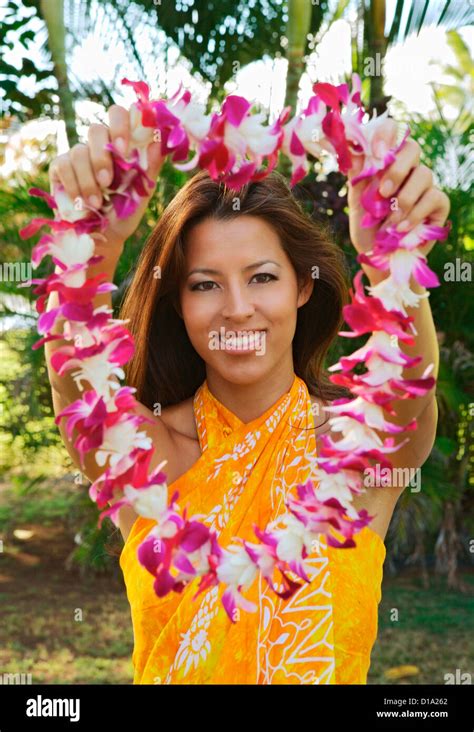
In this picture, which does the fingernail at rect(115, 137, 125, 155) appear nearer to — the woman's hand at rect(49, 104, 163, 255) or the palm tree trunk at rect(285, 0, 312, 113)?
the woman's hand at rect(49, 104, 163, 255)

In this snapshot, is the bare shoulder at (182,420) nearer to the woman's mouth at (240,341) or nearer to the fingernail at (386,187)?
the woman's mouth at (240,341)

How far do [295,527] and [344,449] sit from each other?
0.58 feet

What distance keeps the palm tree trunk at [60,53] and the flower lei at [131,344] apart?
13.1ft

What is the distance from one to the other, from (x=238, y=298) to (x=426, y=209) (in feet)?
1.43

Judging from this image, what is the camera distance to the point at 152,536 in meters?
1.88

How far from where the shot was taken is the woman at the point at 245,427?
6.98 feet

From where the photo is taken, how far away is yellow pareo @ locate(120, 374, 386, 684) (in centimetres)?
214

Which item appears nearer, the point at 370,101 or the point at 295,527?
the point at 295,527

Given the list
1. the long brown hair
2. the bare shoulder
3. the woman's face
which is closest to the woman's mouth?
the woman's face

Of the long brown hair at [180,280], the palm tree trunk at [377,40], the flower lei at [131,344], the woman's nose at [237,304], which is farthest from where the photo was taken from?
the palm tree trunk at [377,40]

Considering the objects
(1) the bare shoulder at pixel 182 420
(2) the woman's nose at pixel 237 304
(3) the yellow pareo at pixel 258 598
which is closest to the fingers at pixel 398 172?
(2) the woman's nose at pixel 237 304

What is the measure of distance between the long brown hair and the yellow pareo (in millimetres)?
210

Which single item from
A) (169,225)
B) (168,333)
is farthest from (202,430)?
(169,225)

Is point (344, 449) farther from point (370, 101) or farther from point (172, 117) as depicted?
point (370, 101)
